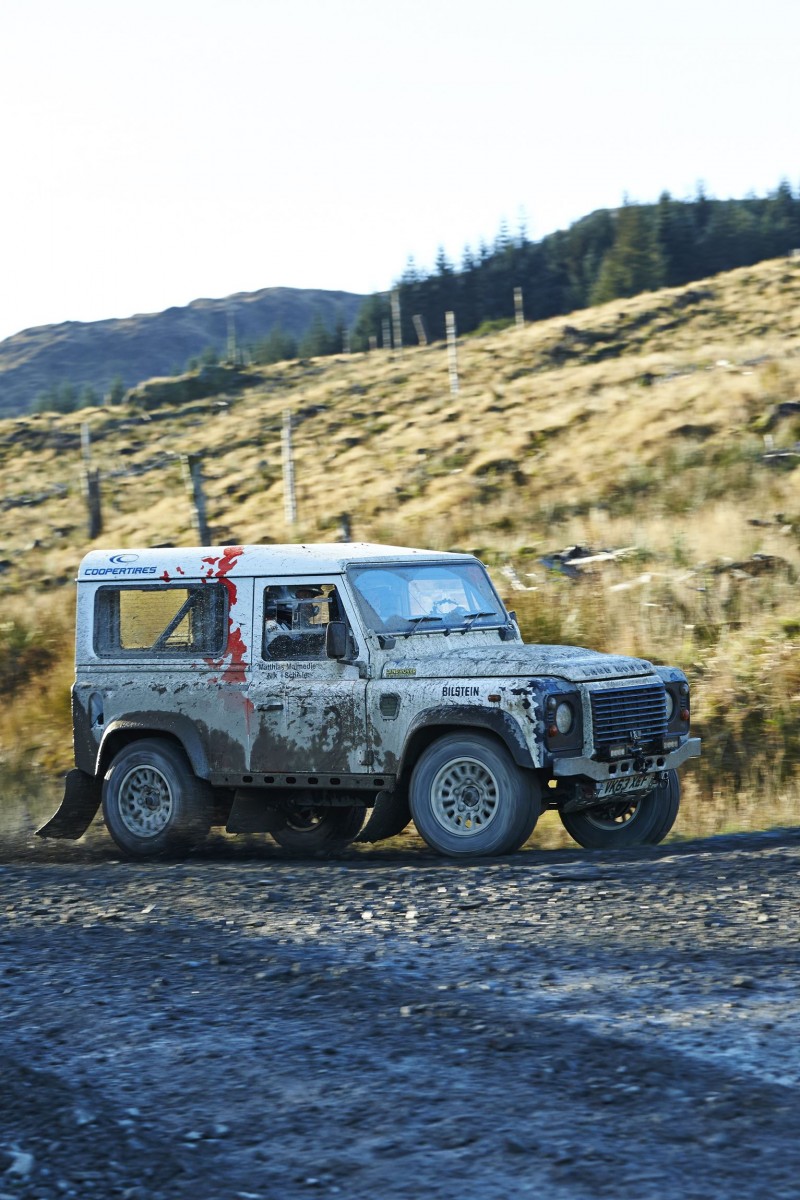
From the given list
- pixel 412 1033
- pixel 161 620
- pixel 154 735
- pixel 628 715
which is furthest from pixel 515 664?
pixel 412 1033

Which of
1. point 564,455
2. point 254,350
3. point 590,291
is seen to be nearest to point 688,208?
point 590,291

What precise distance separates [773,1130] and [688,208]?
338 ft

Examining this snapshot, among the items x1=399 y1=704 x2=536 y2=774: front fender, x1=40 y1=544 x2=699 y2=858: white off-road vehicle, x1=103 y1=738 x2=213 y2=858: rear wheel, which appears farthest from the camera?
x1=103 y1=738 x2=213 y2=858: rear wheel

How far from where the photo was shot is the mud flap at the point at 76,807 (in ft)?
33.5

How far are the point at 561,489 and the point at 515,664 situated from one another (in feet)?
62.7

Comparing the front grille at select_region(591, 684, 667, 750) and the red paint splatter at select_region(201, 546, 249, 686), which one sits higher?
the red paint splatter at select_region(201, 546, 249, 686)

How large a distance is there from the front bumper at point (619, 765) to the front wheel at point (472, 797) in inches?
9.2

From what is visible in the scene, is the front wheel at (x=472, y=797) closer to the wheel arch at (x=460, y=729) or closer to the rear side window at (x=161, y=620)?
the wheel arch at (x=460, y=729)

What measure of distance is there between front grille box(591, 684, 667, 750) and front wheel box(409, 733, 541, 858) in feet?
1.84

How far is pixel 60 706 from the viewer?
51.3 ft

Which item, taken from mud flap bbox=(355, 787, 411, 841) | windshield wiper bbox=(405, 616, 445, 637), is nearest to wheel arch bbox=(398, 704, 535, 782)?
mud flap bbox=(355, 787, 411, 841)

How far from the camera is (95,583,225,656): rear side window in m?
9.78

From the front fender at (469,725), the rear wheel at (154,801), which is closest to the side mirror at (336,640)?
the front fender at (469,725)

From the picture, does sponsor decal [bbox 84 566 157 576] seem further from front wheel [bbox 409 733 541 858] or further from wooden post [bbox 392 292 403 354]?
wooden post [bbox 392 292 403 354]
